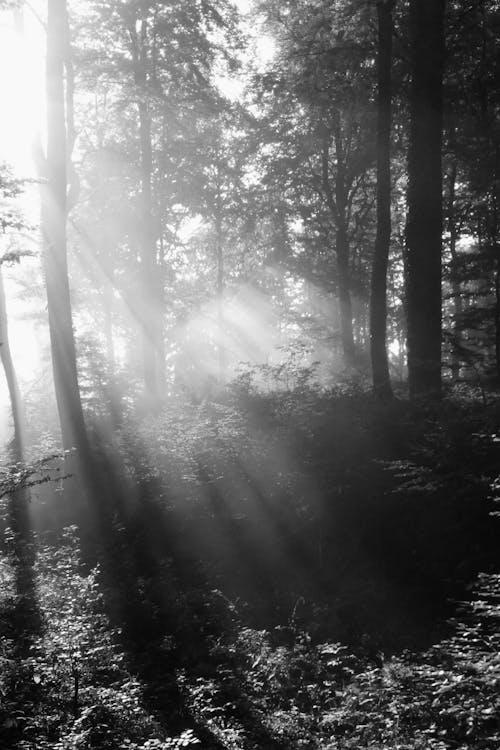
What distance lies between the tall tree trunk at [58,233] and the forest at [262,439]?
0.05 m

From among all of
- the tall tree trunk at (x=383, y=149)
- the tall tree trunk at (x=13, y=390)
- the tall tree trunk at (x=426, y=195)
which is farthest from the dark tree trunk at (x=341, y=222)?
the tall tree trunk at (x=13, y=390)

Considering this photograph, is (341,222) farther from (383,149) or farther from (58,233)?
(58,233)

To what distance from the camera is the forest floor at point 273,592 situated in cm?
530

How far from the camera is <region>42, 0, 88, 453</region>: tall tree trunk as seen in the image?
12.8 metres

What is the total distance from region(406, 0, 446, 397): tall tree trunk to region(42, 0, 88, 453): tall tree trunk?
7.18 m

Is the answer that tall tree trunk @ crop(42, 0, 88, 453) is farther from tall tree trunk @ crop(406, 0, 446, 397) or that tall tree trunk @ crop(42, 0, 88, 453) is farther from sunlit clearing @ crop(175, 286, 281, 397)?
sunlit clearing @ crop(175, 286, 281, 397)

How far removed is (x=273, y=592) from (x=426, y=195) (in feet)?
26.2

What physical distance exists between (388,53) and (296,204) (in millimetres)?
9971

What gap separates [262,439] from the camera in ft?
38.5

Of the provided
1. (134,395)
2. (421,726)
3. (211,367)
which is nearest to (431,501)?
(421,726)

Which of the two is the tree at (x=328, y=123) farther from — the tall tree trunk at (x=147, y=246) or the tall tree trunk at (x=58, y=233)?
the tall tree trunk at (x=58, y=233)

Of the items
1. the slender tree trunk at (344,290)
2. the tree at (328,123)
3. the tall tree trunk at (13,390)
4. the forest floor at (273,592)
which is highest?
the tree at (328,123)

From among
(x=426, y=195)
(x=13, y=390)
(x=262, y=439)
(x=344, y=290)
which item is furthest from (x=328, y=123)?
(x=13, y=390)

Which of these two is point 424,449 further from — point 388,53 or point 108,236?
point 108,236
